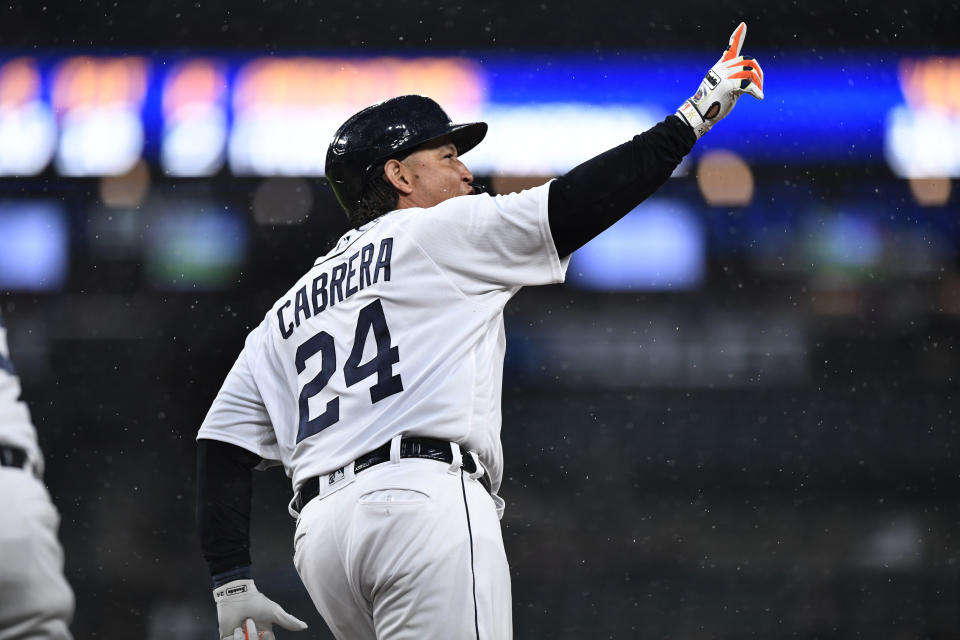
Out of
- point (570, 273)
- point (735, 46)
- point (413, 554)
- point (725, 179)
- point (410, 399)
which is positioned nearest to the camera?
point (413, 554)

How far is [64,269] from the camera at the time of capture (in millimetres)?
5172

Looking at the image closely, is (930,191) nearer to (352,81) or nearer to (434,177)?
(352,81)

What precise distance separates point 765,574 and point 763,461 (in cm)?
65

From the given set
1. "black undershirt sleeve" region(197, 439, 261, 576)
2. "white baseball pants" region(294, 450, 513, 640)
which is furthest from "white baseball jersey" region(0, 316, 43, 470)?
"black undershirt sleeve" region(197, 439, 261, 576)

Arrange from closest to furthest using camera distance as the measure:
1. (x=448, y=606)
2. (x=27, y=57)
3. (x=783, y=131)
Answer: (x=448, y=606), (x=27, y=57), (x=783, y=131)

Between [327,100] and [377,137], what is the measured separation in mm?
3164

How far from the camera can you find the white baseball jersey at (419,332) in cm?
160

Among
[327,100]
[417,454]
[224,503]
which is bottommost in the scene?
[224,503]

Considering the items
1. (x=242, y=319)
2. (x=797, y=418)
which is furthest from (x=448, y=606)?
(x=797, y=418)

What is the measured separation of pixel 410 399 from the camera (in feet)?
5.24

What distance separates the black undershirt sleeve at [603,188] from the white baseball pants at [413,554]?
393 mm

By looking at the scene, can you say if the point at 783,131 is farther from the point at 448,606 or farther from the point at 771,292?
the point at 448,606

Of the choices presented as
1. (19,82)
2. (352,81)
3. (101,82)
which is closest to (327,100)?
(352,81)

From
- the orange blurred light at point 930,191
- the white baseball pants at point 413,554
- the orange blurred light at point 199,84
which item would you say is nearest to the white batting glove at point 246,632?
the white baseball pants at point 413,554
